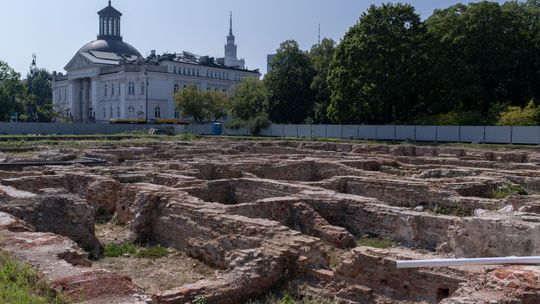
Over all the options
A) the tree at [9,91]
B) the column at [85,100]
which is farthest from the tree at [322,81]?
the column at [85,100]

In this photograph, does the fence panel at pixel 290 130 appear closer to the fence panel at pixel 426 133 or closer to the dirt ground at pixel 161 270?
the fence panel at pixel 426 133

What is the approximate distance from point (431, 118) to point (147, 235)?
33614 millimetres

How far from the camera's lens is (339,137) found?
47250 mm

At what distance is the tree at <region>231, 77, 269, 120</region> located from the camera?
57409 mm

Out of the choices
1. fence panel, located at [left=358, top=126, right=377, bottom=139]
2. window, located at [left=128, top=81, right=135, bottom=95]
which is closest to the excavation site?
fence panel, located at [left=358, top=126, right=377, bottom=139]

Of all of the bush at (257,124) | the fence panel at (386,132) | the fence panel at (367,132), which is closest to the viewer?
the fence panel at (386,132)

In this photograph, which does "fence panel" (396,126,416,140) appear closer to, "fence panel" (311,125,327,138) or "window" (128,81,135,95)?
Answer: "fence panel" (311,125,327,138)

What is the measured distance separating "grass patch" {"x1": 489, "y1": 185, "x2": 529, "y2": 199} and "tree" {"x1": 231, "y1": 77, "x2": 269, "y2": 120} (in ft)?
136

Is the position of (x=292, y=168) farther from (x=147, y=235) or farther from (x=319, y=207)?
(x=147, y=235)

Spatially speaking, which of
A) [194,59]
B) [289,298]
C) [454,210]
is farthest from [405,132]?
[194,59]

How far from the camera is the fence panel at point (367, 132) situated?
44156 millimetres

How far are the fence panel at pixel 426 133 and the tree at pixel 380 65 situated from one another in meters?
3.06

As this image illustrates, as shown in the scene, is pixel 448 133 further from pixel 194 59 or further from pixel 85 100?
pixel 85 100

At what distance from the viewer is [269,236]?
891 cm
